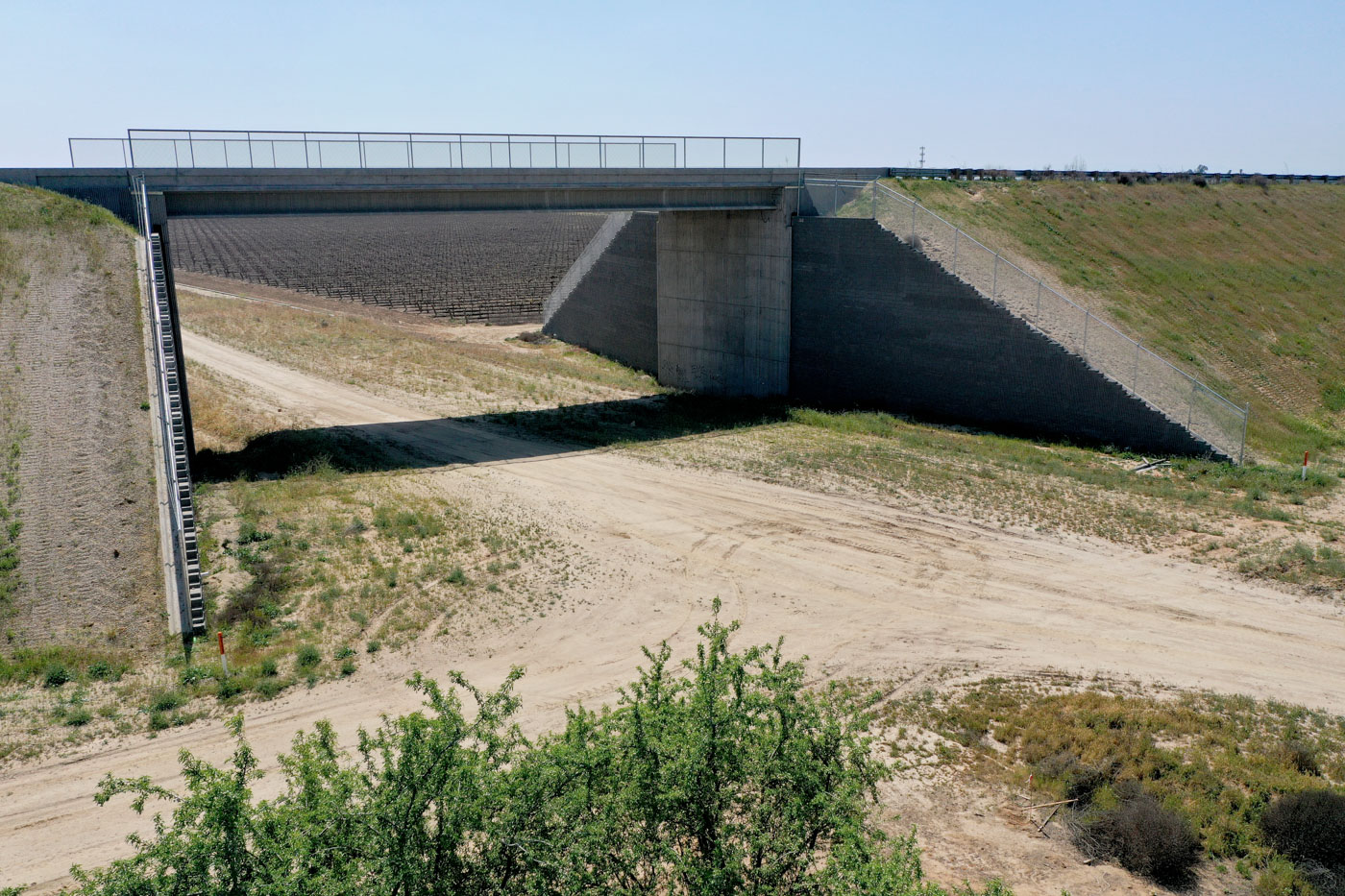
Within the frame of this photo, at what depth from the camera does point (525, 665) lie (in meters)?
18.0

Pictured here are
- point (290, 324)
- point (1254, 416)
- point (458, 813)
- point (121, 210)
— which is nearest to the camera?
point (458, 813)

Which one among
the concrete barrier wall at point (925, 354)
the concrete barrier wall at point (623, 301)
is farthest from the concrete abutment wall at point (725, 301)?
the concrete barrier wall at point (623, 301)

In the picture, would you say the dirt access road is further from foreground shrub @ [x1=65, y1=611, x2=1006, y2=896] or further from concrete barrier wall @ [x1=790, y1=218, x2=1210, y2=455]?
concrete barrier wall @ [x1=790, y1=218, x2=1210, y2=455]

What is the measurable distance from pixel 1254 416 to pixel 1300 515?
11414 mm

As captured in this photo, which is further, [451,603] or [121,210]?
[121,210]

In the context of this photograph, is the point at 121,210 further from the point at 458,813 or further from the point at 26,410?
the point at 458,813

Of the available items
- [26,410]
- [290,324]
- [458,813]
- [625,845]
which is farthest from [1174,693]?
[290,324]

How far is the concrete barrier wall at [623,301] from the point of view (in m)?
48.4

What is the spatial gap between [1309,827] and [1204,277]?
39.1 metres

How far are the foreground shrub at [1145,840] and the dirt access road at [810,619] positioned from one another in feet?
2.62

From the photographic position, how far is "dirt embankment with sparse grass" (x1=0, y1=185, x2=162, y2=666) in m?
18.5

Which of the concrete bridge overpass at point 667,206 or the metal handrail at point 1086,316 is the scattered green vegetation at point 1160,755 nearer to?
the metal handrail at point 1086,316

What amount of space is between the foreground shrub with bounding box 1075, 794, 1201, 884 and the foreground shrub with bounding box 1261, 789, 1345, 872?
1.06 metres

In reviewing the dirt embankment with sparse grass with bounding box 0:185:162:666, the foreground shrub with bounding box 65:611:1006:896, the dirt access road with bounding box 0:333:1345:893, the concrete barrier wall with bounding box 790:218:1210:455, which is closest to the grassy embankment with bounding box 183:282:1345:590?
the concrete barrier wall with bounding box 790:218:1210:455
